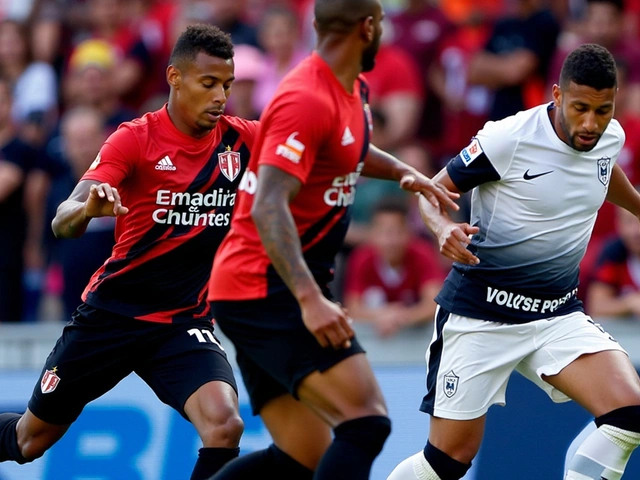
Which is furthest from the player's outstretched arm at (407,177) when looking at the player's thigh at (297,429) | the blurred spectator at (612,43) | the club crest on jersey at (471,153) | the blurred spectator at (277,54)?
the blurred spectator at (277,54)

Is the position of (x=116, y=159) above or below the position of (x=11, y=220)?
above

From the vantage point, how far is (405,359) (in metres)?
7.95

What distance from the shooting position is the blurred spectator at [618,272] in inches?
321

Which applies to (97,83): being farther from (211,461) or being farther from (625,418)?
(625,418)

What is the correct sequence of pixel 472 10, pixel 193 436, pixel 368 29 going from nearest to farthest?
1. pixel 368 29
2. pixel 193 436
3. pixel 472 10

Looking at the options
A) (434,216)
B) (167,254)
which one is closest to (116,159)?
(167,254)

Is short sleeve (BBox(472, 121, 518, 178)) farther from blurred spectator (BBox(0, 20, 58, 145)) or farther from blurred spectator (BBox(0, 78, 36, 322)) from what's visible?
blurred spectator (BBox(0, 20, 58, 145))

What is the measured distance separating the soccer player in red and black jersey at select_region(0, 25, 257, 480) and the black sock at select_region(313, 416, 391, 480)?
3.70 feet

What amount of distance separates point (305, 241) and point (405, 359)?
3.21m

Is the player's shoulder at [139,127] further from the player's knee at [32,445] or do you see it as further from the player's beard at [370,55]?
the player's knee at [32,445]

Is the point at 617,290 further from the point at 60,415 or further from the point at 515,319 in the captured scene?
the point at 60,415

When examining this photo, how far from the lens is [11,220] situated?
9.93 meters

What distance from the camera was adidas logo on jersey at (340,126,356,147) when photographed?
4801mm

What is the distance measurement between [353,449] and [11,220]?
608cm
